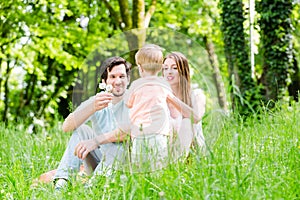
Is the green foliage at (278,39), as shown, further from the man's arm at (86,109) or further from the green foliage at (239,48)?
the man's arm at (86,109)

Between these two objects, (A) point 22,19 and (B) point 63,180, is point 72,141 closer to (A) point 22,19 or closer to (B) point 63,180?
(B) point 63,180

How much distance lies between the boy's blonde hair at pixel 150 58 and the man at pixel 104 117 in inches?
→ 3.5

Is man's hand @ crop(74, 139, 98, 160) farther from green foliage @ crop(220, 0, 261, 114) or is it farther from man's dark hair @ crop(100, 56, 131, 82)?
green foliage @ crop(220, 0, 261, 114)

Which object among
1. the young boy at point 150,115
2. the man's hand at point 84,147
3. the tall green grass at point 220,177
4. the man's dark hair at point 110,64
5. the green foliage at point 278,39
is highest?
the green foliage at point 278,39

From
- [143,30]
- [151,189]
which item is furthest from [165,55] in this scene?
[151,189]

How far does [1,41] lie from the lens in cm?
906

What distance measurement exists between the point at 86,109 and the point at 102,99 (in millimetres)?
170

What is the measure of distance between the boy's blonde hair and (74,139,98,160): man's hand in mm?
586

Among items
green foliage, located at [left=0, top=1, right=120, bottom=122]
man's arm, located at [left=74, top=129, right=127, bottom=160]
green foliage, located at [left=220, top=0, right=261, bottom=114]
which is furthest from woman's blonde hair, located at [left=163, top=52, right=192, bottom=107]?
green foliage, located at [left=0, top=1, right=120, bottom=122]

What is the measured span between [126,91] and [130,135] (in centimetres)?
24

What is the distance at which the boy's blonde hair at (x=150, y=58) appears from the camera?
284 cm

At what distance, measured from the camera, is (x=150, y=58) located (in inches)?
114

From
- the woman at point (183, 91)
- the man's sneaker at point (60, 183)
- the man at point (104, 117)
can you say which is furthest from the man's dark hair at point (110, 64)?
the man's sneaker at point (60, 183)

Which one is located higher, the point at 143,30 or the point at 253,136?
the point at 143,30
